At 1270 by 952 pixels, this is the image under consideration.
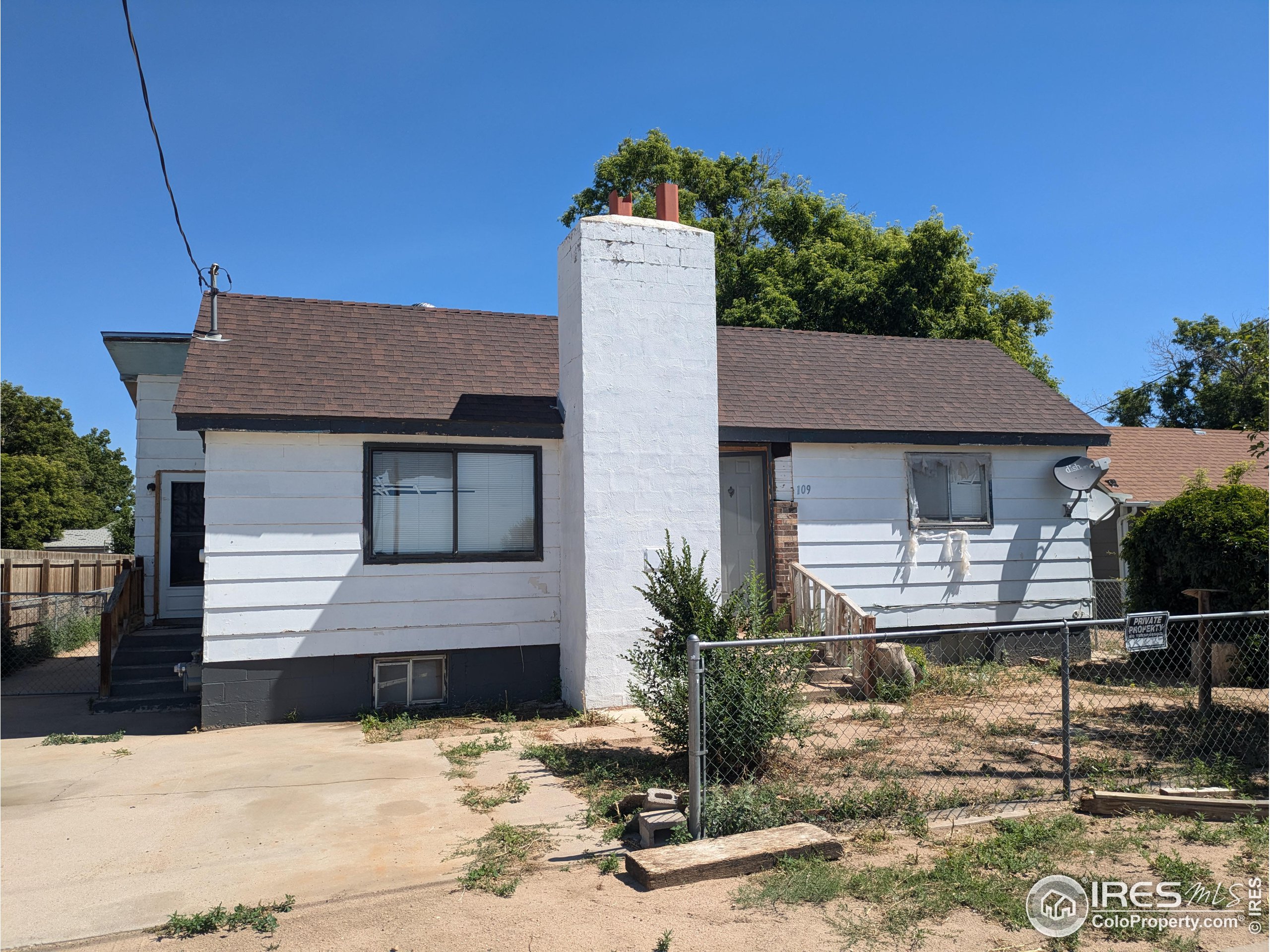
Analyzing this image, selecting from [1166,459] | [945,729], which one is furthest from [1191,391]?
[945,729]

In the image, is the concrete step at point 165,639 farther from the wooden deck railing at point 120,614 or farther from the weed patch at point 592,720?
the weed patch at point 592,720

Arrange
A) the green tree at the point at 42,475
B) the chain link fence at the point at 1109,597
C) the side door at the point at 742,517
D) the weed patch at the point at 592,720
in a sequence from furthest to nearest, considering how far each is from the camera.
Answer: the green tree at the point at 42,475, the chain link fence at the point at 1109,597, the side door at the point at 742,517, the weed patch at the point at 592,720

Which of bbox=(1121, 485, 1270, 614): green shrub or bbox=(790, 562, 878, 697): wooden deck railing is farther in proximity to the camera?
bbox=(790, 562, 878, 697): wooden deck railing

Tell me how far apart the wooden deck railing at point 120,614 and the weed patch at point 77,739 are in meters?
1.79

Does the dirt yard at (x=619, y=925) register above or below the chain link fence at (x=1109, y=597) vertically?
below

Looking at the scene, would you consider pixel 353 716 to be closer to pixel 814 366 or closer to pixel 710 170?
pixel 814 366

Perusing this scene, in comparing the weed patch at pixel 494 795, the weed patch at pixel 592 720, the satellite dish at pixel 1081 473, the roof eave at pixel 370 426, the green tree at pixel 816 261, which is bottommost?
the weed patch at pixel 494 795

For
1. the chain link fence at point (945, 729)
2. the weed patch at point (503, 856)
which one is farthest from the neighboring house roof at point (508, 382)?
the weed patch at point (503, 856)

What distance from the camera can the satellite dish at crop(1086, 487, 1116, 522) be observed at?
12.9 metres

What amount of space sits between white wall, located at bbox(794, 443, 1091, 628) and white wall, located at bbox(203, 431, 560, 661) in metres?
4.16

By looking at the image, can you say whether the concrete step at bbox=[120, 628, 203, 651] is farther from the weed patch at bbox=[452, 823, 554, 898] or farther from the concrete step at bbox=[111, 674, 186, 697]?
the weed patch at bbox=[452, 823, 554, 898]

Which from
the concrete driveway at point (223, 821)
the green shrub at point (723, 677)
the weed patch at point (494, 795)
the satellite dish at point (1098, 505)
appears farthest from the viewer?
the satellite dish at point (1098, 505)

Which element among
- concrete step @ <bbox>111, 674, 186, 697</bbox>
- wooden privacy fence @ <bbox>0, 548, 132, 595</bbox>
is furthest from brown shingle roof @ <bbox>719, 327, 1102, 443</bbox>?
wooden privacy fence @ <bbox>0, 548, 132, 595</bbox>

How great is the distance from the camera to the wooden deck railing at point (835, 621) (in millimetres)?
9516
